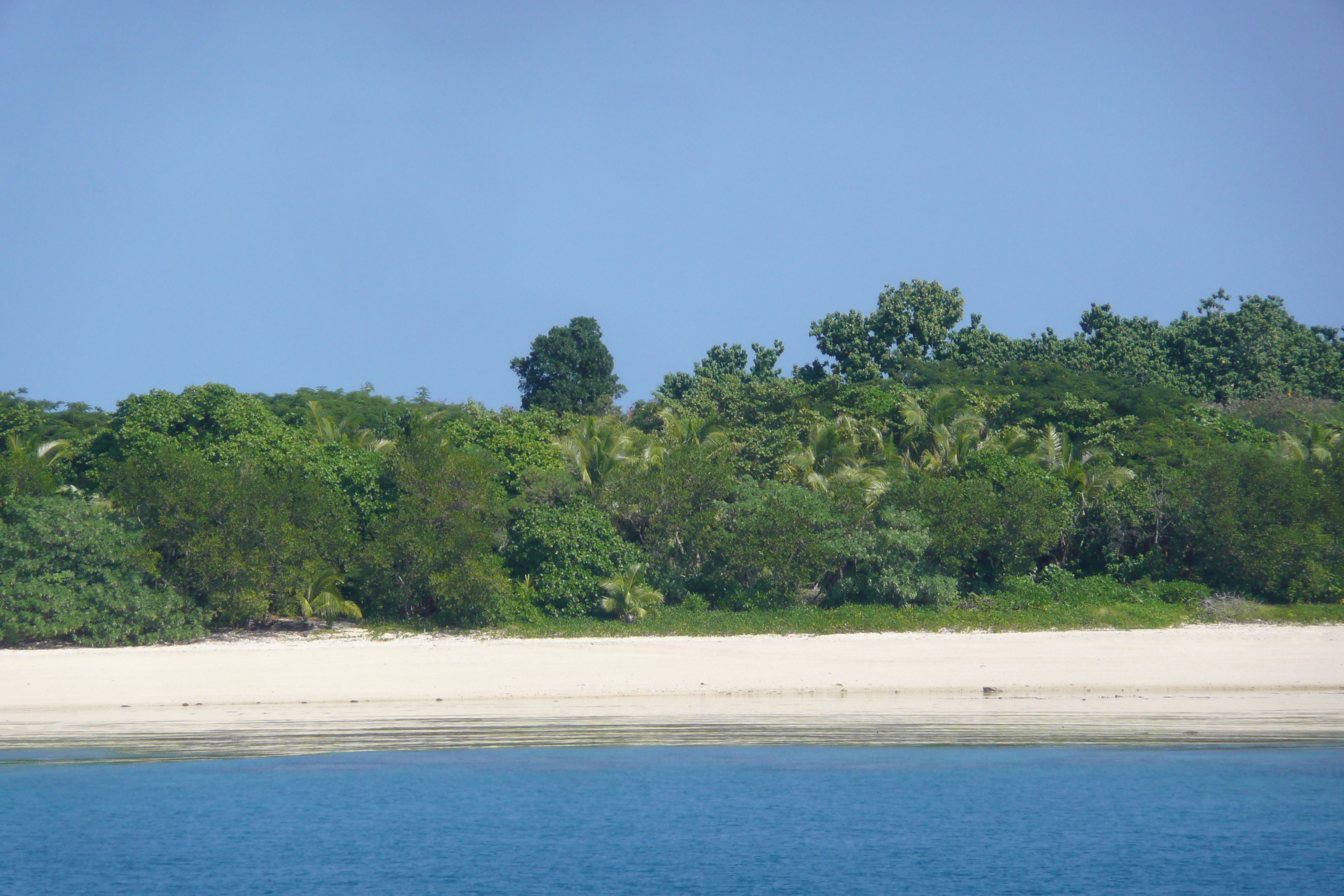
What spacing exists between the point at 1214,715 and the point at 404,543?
14424mm

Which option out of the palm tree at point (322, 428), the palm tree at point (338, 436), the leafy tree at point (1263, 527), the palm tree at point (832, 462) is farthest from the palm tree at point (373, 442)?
the leafy tree at point (1263, 527)

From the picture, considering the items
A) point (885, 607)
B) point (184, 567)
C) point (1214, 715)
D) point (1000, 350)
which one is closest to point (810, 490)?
point (885, 607)

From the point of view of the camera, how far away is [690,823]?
1161 cm

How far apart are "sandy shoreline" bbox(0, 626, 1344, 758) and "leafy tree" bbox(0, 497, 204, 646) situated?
0.71 metres

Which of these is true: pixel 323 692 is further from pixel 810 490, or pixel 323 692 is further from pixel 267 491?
pixel 810 490

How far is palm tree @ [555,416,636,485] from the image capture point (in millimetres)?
24891

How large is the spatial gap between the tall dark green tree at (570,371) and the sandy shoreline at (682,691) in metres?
22.7

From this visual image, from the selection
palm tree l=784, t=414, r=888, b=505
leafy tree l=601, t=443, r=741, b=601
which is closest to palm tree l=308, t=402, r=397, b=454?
leafy tree l=601, t=443, r=741, b=601

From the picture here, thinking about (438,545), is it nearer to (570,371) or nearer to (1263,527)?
(1263,527)

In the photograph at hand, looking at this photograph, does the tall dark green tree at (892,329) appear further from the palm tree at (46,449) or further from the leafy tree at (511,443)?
the palm tree at (46,449)

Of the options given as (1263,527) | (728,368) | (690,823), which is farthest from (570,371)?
(690,823)

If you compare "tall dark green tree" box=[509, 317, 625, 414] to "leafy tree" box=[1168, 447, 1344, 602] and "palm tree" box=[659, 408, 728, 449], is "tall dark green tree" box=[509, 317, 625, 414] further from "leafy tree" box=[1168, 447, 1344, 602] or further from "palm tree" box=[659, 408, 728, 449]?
"leafy tree" box=[1168, 447, 1344, 602]

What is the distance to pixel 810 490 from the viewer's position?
81.1 ft

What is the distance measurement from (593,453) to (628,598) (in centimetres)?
493
